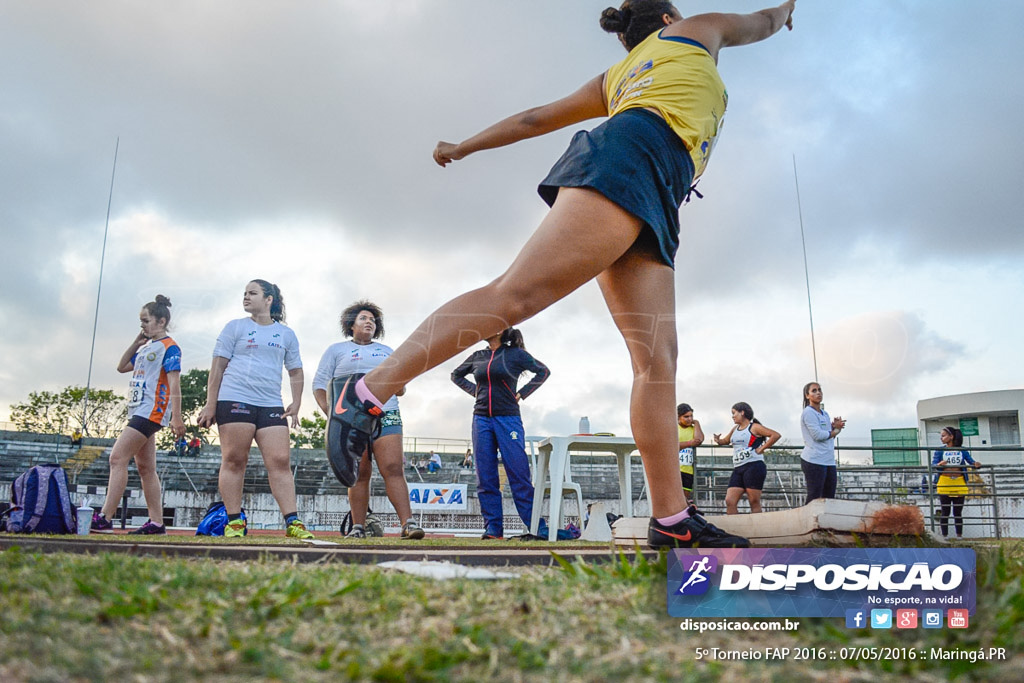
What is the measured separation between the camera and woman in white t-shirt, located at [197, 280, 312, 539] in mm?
5348

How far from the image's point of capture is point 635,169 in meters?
2.15

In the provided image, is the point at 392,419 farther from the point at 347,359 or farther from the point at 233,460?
the point at 233,460

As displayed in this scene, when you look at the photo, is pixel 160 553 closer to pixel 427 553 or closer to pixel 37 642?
pixel 427 553

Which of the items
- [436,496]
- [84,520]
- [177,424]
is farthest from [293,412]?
[436,496]

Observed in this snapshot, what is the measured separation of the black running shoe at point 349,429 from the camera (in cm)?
231

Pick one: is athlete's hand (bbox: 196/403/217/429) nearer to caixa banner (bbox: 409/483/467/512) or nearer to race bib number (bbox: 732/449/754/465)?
race bib number (bbox: 732/449/754/465)

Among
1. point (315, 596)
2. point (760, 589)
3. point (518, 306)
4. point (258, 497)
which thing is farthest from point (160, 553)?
point (258, 497)

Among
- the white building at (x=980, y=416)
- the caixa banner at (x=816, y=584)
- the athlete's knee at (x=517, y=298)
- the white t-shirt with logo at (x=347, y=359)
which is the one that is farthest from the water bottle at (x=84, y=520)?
the white building at (x=980, y=416)

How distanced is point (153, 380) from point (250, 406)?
1264mm

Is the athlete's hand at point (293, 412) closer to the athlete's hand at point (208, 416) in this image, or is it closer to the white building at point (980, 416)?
the athlete's hand at point (208, 416)

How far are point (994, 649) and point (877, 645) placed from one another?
6.3 inches

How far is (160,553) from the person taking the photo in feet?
6.86

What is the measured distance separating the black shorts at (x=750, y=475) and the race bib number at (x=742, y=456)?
2.3 inches

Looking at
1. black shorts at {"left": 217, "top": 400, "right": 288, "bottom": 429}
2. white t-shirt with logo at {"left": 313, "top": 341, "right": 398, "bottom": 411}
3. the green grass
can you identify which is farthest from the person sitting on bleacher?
the green grass
